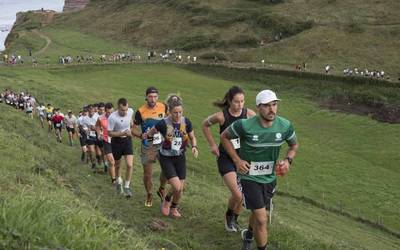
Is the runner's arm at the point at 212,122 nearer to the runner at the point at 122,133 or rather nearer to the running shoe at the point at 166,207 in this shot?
the running shoe at the point at 166,207

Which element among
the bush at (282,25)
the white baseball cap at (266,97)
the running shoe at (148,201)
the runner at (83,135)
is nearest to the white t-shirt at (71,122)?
the runner at (83,135)

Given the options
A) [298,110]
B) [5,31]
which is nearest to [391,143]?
[298,110]

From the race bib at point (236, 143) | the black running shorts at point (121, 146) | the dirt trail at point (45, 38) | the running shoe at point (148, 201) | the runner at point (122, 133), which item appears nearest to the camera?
the race bib at point (236, 143)

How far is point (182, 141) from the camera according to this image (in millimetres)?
10758

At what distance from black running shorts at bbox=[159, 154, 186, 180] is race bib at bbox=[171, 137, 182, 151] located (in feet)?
0.66

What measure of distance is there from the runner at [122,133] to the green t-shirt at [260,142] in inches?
190

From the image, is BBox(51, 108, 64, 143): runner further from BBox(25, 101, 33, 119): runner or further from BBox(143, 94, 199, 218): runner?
BBox(143, 94, 199, 218): runner

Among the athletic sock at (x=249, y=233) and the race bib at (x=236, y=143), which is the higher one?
the race bib at (x=236, y=143)

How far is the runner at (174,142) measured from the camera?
10633 millimetres

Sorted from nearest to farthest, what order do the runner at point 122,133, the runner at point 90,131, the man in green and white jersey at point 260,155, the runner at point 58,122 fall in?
the man in green and white jersey at point 260,155, the runner at point 122,133, the runner at point 90,131, the runner at point 58,122

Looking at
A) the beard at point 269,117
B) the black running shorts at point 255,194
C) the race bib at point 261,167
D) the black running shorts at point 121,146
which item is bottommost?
the black running shorts at point 121,146

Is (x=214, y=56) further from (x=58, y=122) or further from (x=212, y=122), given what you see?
(x=212, y=122)

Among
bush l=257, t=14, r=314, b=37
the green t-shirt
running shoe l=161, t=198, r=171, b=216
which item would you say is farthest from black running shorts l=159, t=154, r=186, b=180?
bush l=257, t=14, r=314, b=37

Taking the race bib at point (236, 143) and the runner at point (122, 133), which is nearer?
the race bib at point (236, 143)
